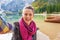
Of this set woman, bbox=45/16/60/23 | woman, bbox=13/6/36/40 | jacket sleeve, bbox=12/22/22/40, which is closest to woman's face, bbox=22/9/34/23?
woman, bbox=13/6/36/40

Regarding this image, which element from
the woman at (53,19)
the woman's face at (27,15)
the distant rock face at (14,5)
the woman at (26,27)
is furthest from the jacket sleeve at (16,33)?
the woman at (53,19)

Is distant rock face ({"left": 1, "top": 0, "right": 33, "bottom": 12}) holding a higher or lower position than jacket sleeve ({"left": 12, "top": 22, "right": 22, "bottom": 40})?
higher

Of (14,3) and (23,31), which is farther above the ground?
(14,3)

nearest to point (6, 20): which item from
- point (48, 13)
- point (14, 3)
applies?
point (14, 3)

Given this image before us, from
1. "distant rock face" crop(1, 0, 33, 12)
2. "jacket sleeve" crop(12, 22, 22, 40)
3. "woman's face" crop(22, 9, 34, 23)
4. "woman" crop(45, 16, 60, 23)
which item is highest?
"distant rock face" crop(1, 0, 33, 12)

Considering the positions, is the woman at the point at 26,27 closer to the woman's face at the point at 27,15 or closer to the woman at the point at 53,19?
the woman's face at the point at 27,15

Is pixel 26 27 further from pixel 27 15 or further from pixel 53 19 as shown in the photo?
pixel 53 19

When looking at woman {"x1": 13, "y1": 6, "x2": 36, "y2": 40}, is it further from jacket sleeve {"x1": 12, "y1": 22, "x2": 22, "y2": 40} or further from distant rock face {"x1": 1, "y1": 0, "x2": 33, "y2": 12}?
distant rock face {"x1": 1, "y1": 0, "x2": 33, "y2": 12}

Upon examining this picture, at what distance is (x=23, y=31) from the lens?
4.85 feet

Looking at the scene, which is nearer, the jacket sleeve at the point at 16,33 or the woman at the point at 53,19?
the jacket sleeve at the point at 16,33

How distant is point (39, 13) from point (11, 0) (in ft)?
1.14

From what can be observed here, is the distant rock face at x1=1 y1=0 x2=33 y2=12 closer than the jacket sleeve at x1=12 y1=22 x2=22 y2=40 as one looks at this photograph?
No

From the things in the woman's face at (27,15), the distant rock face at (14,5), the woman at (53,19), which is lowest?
the woman at (53,19)

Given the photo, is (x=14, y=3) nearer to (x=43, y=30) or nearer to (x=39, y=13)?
(x=39, y=13)
